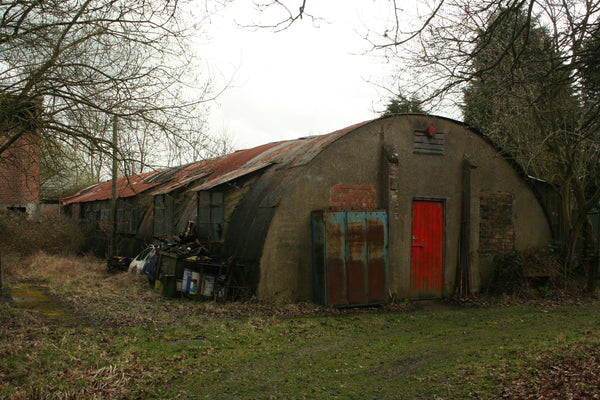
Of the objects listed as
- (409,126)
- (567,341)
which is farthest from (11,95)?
(567,341)

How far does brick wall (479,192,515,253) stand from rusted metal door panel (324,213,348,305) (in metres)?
3.93

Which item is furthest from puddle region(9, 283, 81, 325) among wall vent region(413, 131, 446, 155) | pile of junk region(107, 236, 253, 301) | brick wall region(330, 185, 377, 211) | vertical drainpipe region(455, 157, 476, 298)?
vertical drainpipe region(455, 157, 476, 298)

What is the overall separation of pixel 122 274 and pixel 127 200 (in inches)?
199

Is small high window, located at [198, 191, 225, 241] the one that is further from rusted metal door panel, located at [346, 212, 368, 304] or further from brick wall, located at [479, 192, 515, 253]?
brick wall, located at [479, 192, 515, 253]

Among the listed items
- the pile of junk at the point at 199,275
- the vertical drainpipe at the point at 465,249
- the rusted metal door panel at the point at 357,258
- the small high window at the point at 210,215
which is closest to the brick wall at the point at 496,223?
the vertical drainpipe at the point at 465,249

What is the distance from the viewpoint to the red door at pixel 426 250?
11.4 m

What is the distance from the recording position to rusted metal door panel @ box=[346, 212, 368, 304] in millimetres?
10102

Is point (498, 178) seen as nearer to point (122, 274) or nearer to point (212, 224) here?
point (212, 224)

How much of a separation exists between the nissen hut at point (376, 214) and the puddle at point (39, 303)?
3292 mm

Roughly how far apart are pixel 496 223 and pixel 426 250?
2.06m

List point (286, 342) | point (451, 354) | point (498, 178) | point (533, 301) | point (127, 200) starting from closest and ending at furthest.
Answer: point (451, 354) → point (286, 342) → point (533, 301) → point (498, 178) → point (127, 200)

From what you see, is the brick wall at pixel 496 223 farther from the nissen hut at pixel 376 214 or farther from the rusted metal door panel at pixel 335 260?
the rusted metal door panel at pixel 335 260

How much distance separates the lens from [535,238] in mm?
12789

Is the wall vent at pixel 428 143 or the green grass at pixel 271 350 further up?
the wall vent at pixel 428 143
